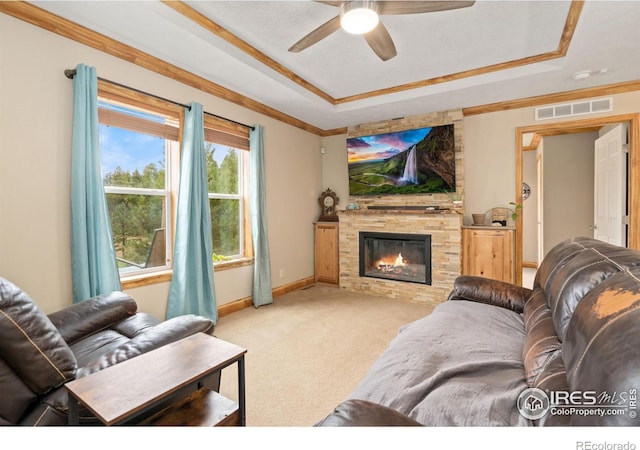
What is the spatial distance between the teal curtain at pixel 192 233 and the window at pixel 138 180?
188mm

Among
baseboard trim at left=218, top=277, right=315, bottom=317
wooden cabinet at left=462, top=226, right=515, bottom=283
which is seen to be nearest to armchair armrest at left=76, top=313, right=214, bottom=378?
Answer: baseboard trim at left=218, top=277, right=315, bottom=317

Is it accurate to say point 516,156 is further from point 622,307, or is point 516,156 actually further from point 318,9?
point 622,307

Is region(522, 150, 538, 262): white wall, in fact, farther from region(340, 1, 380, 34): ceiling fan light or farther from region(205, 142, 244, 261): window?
region(340, 1, 380, 34): ceiling fan light

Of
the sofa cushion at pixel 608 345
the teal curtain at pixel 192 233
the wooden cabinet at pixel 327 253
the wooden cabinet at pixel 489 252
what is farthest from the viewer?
the wooden cabinet at pixel 327 253

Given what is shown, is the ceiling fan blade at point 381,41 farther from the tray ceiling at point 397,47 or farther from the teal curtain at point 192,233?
the teal curtain at point 192,233

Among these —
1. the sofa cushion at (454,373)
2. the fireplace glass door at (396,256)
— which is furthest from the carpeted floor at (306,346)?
the sofa cushion at (454,373)

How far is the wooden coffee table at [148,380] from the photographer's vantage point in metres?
1.00

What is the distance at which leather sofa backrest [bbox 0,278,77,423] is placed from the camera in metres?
1.10

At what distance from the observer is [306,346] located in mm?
2707

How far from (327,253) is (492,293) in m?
3.07

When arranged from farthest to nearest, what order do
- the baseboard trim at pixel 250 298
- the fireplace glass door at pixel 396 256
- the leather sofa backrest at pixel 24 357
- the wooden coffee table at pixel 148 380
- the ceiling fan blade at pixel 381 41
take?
the fireplace glass door at pixel 396 256 < the baseboard trim at pixel 250 298 < the ceiling fan blade at pixel 381 41 < the leather sofa backrest at pixel 24 357 < the wooden coffee table at pixel 148 380

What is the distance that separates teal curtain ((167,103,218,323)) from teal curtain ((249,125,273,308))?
29.0 inches

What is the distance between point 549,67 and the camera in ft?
9.69
